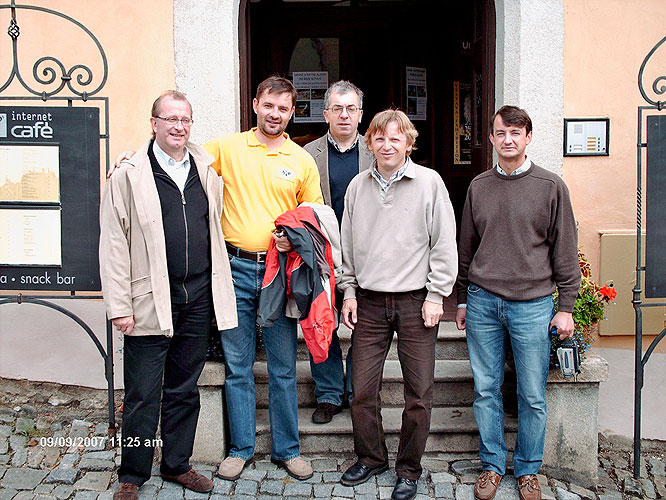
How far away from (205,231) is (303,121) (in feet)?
12.7

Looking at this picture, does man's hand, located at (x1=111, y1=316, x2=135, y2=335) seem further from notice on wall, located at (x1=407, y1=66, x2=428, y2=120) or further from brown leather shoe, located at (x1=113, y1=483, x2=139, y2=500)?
notice on wall, located at (x1=407, y1=66, x2=428, y2=120)

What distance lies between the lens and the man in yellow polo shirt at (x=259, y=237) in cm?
362

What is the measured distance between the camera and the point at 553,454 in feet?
12.9

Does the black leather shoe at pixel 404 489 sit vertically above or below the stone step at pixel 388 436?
below

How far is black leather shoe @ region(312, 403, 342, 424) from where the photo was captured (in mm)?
4113

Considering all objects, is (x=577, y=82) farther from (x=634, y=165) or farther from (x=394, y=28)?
(x=394, y=28)

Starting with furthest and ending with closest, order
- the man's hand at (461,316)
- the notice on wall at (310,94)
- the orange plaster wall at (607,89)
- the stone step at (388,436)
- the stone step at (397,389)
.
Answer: the notice on wall at (310,94), the orange plaster wall at (607,89), the stone step at (397,389), the stone step at (388,436), the man's hand at (461,316)

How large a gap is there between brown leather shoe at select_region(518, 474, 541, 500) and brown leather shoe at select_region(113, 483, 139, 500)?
2.02 m

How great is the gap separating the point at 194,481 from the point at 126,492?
1.17ft

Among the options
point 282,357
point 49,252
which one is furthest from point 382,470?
point 49,252

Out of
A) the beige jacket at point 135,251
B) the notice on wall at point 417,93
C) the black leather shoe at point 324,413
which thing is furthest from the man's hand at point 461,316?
the notice on wall at point 417,93

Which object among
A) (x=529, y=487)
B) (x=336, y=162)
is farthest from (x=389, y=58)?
(x=529, y=487)

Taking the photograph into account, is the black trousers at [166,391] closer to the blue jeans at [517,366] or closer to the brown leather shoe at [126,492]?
the brown leather shoe at [126,492]

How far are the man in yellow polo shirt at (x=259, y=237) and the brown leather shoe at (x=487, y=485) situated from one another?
923 millimetres
